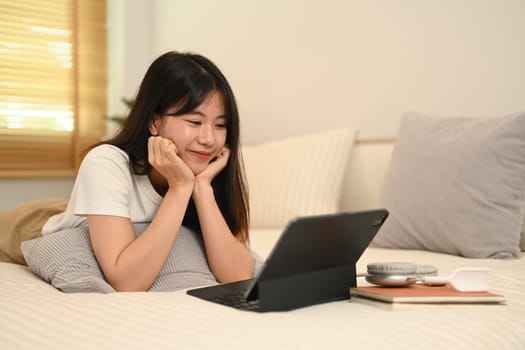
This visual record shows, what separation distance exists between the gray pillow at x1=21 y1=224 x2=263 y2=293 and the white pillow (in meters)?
0.98

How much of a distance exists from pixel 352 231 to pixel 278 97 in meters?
2.15

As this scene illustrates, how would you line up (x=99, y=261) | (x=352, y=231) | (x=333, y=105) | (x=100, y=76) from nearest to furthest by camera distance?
(x=352, y=231) < (x=99, y=261) < (x=333, y=105) < (x=100, y=76)

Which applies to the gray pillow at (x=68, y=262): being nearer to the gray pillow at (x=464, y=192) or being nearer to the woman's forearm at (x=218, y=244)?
the woman's forearm at (x=218, y=244)

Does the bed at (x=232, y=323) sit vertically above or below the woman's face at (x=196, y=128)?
below

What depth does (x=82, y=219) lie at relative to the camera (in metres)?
1.45

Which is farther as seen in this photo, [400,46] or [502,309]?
[400,46]

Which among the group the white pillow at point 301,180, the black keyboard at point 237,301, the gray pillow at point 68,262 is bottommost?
the white pillow at point 301,180

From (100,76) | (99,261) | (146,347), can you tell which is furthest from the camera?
(100,76)

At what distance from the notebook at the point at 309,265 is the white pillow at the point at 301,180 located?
52.0 inches

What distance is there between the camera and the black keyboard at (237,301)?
0.95 m

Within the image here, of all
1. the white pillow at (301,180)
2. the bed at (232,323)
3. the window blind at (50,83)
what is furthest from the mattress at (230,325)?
the window blind at (50,83)

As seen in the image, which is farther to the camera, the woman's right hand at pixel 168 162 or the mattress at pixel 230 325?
the woman's right hand at pixel 168 162

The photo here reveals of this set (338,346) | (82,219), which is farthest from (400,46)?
(338,346)

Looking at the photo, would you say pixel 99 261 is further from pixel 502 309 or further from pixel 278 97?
pixel 278 97
